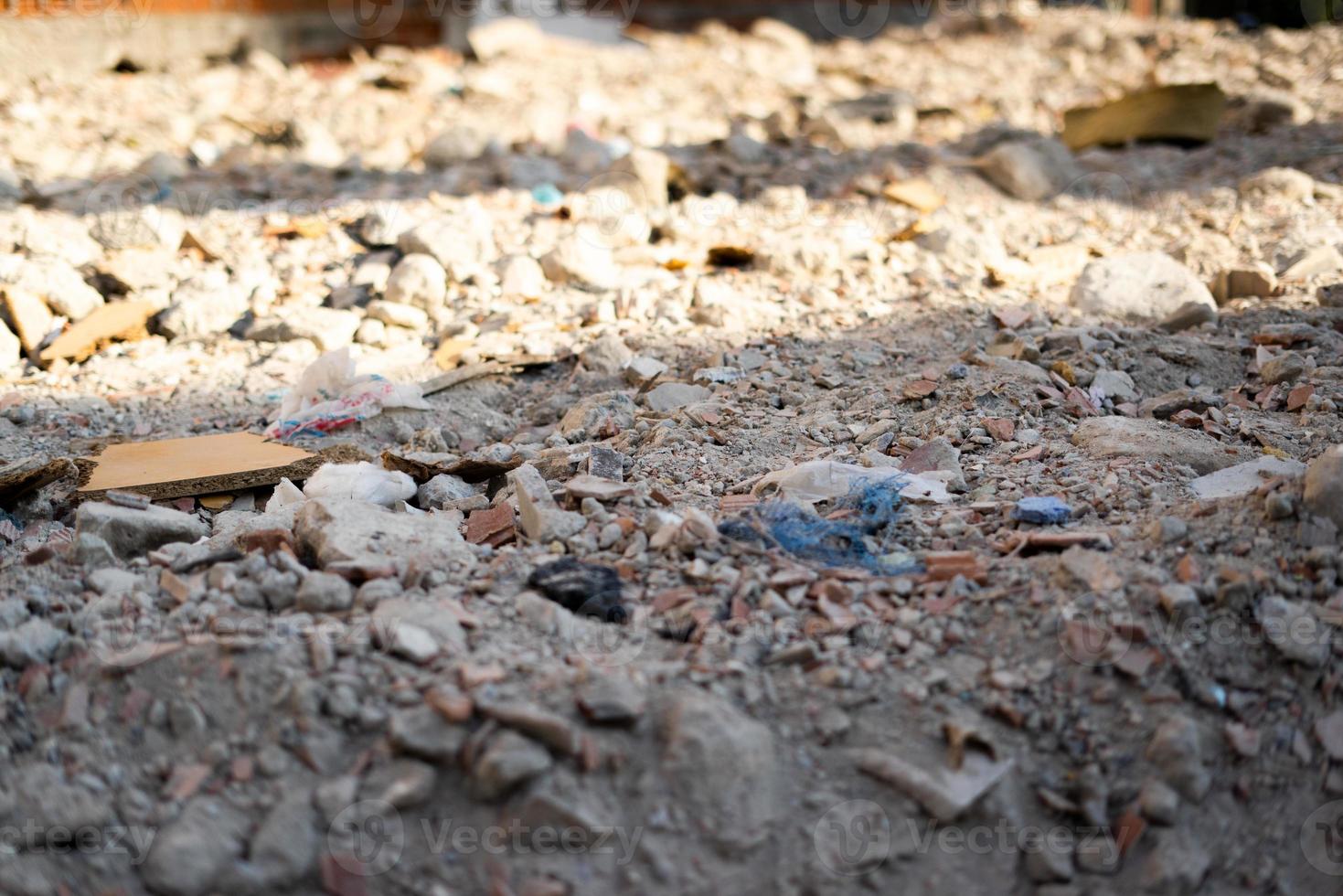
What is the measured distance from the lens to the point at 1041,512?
2688mm

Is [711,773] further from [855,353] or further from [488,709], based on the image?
[855,353]

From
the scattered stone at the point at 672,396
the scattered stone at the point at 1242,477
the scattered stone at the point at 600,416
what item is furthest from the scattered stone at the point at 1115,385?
the scattered stone at the point at 600,416

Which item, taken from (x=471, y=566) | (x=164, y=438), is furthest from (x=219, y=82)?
(x=471, y=566)

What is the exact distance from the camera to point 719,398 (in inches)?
144

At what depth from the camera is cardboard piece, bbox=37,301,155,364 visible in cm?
437

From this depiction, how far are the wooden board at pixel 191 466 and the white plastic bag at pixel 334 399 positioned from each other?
152 mm

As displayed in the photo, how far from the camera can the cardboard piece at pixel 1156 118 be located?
6523 mm

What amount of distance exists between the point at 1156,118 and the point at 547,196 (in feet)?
12.3

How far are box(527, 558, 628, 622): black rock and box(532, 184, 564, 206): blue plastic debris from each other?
351 cm

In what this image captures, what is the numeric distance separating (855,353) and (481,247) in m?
1.93

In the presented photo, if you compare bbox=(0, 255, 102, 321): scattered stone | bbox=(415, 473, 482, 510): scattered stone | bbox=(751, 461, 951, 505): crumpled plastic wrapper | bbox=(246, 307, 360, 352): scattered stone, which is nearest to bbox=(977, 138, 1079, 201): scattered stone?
bbox=(751, 461, 951, 505): crumpled plastic wrapper

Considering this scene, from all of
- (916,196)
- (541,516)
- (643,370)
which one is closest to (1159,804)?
(541,516)
